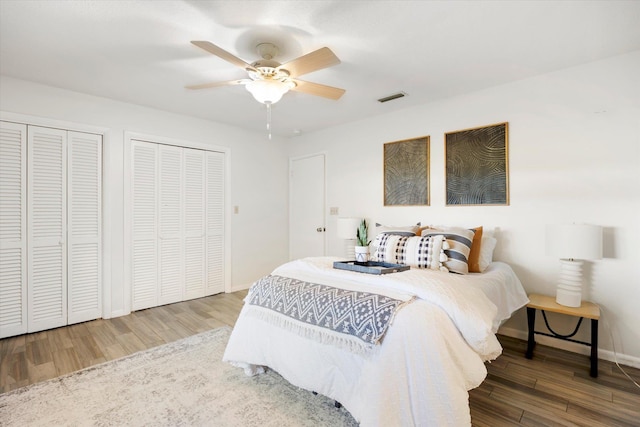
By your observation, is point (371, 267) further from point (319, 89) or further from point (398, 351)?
point (319, 89)

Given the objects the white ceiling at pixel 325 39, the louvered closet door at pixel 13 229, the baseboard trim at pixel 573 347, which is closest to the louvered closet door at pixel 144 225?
the white ceiling at pixel 325 39

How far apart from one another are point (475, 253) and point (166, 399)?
2.54m

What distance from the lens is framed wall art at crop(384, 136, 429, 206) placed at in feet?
11.6

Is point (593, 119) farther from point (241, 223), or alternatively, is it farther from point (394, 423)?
point (241, 223)

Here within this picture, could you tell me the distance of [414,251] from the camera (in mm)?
2566

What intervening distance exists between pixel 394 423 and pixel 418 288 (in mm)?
656

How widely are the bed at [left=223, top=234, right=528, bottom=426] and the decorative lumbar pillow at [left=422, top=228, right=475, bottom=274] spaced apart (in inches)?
12.8

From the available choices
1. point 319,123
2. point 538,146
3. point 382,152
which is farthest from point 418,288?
point 319,123

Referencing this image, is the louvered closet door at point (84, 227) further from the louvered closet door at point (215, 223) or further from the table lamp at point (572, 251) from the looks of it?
the table lamp at point (572, 251)

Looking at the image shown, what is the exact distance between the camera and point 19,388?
2051mm

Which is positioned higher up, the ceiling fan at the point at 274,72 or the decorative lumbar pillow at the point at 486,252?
the ceiling fan at the point at 274,72

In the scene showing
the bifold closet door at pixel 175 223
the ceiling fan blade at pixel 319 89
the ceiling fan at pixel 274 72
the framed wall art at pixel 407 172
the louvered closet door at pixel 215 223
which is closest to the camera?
the ceiling fan at pixel 274 72

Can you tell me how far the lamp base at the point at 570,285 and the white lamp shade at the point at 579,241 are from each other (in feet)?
0.48

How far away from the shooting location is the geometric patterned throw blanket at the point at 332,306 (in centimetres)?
157
